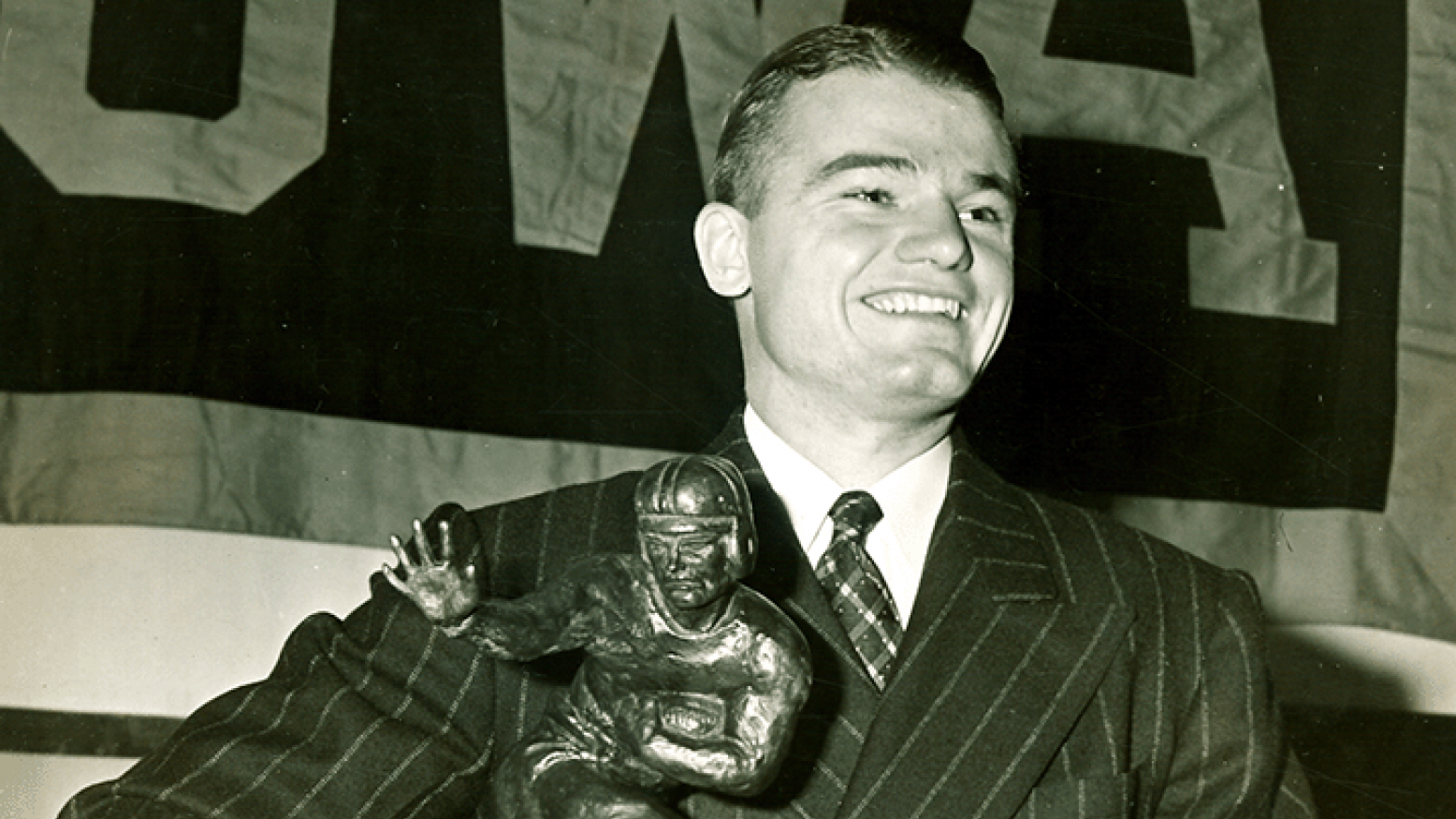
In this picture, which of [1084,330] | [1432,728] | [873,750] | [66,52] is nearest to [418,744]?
[873,750]

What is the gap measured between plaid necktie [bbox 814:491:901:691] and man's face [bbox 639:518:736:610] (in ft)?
1.10

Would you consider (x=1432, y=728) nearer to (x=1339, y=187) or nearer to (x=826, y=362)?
(x=1339, y=187)

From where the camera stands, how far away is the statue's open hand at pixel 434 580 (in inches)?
34.8

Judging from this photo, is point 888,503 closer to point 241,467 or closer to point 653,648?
point 653,648

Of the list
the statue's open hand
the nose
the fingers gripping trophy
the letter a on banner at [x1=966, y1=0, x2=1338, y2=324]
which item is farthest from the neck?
the letter a on banner at [x1=966, y1=0, x2=1338, y2=324]

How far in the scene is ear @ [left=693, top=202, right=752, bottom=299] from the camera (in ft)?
4.73

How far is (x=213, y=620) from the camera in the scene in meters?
1.97

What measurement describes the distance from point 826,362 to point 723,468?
40cm

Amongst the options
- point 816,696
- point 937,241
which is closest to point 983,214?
point 937,241

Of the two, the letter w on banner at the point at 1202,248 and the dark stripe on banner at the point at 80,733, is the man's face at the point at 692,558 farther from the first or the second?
the letter w on banner at the point at 1202,248

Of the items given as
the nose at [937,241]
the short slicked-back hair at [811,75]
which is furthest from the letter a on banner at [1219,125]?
the nose at [937,241]

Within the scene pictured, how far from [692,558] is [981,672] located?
0.38 metres

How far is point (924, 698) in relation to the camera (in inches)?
46.1

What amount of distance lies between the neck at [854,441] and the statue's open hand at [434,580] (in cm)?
51
